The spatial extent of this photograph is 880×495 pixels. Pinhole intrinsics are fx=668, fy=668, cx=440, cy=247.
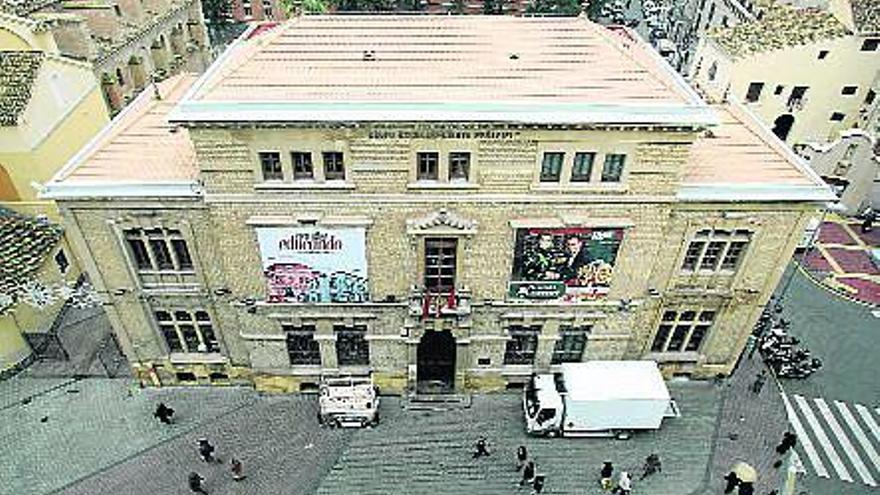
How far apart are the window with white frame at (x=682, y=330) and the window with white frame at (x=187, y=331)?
25.6m

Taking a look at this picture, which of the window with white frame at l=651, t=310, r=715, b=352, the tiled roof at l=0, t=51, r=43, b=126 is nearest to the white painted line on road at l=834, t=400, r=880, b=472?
the window with white frame at l=651, t=310, r=715, b=352

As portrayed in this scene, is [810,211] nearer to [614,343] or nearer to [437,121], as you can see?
[614,343]

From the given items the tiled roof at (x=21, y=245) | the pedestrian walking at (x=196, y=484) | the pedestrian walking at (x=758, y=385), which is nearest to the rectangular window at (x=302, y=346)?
the pedestrian walking at (x=196, y=484)

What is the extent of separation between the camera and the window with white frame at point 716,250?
3462 cm

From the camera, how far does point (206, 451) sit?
35469mm

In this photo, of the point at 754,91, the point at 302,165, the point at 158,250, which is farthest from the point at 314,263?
the point at 754,91

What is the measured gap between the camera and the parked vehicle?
123ft

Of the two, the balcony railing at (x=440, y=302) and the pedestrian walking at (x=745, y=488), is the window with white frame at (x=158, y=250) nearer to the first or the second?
the balcony railing at (x=440, y=302)

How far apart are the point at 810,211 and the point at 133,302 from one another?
35693 mm

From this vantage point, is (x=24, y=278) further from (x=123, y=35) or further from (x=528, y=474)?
(x=528, y=474)

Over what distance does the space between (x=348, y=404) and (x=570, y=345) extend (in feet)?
42.9

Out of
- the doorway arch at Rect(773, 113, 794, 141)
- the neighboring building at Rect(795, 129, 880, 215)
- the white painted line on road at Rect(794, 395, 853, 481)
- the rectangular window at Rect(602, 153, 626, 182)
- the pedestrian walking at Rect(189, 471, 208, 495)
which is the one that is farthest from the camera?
the doorway arch at Rect(773, 113, 794, 141)

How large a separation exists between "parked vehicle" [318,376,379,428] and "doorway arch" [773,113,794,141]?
44.5 m

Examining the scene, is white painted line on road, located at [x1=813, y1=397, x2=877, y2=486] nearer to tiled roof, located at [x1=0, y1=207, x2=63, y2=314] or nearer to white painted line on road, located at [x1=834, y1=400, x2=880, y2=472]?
white painted line on road, located at [x1=834, y1=400, x2=880, y2=472]
